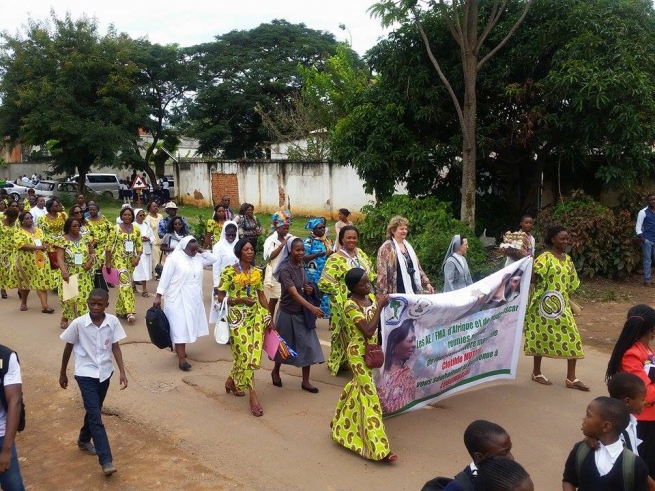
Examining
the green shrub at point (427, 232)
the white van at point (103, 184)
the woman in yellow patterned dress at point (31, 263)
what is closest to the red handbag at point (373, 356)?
the green shrub at point (427, 232)

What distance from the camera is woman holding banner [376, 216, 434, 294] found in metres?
7.38

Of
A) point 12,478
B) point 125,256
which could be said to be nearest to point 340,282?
point 12,478

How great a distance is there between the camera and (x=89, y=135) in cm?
2864

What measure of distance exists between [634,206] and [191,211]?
19.6m

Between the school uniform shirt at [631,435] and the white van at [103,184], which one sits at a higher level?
the white van at [103,184]

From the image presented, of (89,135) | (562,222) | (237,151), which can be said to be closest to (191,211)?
(89,135)

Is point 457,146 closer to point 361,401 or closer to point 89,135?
point 361,401

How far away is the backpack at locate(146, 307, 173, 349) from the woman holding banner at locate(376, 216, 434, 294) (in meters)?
2.37

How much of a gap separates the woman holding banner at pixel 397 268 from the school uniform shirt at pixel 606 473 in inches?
159

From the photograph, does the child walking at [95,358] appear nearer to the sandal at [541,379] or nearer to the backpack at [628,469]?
the backpack at [628,469]

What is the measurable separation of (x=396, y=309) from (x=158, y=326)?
120 inches

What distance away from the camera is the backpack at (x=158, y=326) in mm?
7410

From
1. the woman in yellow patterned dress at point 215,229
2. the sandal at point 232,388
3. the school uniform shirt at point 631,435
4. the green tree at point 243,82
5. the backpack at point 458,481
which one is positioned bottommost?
the sandal at point 232,388

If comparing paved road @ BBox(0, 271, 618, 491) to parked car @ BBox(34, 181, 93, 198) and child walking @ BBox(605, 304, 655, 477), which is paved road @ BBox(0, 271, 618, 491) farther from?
parked car @ BBox(34, 181, 93, 198)
